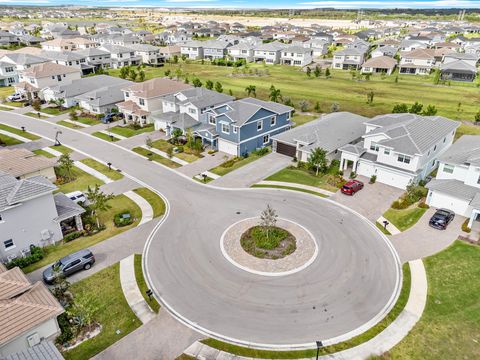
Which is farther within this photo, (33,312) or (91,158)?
(91,158)

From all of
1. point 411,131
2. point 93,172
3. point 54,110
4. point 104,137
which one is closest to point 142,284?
point 93,172

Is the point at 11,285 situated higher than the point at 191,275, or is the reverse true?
the point at 11,285

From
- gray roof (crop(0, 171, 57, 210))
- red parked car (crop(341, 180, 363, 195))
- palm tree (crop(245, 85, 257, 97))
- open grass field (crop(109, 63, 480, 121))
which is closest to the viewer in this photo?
gray roof (crop(0, 171, 57, 210))

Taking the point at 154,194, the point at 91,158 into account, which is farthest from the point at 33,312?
the point at 91,158

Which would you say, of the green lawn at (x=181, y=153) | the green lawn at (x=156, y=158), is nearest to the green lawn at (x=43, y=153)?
the green lawn at (x=156, y=158)

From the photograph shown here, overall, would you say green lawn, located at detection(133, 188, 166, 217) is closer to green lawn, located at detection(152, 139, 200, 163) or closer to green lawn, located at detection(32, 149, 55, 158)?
green lawn, located at detection(152, 139, 200, 163)

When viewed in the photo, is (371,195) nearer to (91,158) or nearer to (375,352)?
(375,352)

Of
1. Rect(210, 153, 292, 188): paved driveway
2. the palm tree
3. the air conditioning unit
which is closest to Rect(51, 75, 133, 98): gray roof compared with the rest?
the palm tree

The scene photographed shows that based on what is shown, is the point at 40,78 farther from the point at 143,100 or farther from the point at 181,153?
the point at 181,153
